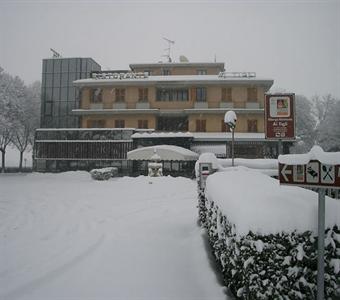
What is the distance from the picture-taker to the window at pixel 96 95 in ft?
118

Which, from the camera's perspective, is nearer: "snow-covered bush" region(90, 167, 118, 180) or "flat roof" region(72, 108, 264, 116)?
"snow-covered bush" region(90, 167, 118, 180)

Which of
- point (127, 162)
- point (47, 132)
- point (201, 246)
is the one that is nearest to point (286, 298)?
point (201, 246)

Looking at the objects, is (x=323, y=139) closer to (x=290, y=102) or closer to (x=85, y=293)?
(x=290, y=102)

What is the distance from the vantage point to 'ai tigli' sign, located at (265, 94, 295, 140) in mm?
8305

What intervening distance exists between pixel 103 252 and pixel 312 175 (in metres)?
5.07

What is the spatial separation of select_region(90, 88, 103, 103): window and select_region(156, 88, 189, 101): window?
21.7 feet

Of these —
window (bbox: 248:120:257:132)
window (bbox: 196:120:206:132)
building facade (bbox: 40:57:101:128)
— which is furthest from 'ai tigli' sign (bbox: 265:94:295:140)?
building facade (bbox: 40:57:101:128)

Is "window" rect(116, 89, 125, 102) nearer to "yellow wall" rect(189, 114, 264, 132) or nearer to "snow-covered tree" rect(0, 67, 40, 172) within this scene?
"yellow wall" rect(189, 114, 264, 132)

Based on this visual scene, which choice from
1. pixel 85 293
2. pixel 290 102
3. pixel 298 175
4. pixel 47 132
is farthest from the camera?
pixel 47 132

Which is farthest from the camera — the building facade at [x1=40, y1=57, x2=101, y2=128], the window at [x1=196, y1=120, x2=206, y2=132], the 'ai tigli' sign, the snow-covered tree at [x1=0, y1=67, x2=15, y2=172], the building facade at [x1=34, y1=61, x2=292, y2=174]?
the building facade at [x1=40, y1=57, x2=101, y2=128]

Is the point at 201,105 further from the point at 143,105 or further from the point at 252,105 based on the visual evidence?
the point at 143,105

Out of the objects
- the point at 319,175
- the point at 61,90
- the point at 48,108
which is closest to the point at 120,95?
the point at 61,90

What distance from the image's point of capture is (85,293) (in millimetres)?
5004

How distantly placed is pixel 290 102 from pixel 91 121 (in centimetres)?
2989
